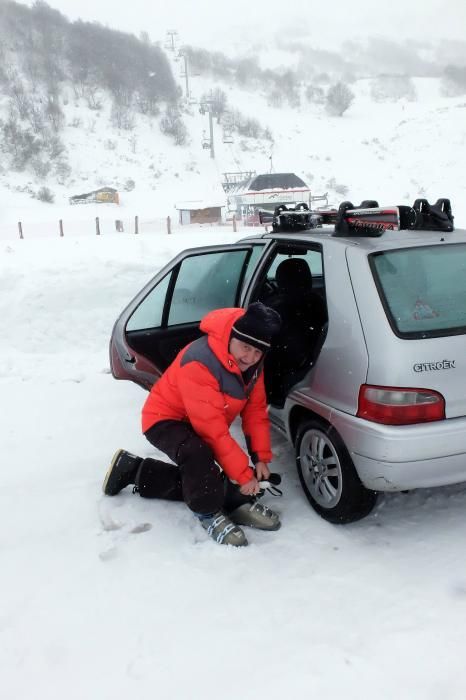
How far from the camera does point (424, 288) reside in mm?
2836

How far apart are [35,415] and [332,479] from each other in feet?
10.1

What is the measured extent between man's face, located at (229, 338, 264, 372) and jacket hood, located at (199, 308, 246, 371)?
0.03 meters

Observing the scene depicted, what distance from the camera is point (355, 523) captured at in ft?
10.3

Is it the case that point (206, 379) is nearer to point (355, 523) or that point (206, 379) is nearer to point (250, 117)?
point (355, 523)

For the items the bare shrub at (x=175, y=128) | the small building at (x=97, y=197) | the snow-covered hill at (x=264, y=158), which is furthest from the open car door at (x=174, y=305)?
Result: the bare shrub at (x=175, y=128)

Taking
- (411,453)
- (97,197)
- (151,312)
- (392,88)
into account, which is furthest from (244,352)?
(392,88)

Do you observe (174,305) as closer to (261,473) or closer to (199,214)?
(261,473)

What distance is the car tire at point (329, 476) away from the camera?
291 cm

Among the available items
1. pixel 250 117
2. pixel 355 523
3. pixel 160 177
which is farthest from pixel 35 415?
pixel 250 117

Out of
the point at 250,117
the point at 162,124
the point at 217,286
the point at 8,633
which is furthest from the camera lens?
the point at 250,117

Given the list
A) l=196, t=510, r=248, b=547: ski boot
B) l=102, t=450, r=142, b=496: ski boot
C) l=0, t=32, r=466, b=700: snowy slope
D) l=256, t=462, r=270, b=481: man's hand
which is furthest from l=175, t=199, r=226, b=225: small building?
l=196, t=510, r=248, b=547: ski boot

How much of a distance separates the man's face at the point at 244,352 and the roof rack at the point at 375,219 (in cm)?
91

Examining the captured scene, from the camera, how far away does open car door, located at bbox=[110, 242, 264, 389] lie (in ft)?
14.8

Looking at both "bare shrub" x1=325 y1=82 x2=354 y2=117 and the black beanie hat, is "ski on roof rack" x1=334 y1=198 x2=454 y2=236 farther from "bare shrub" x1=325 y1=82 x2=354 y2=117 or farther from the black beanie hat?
"bare shrub" x1=325 y1=82 x2=354 y2=117
